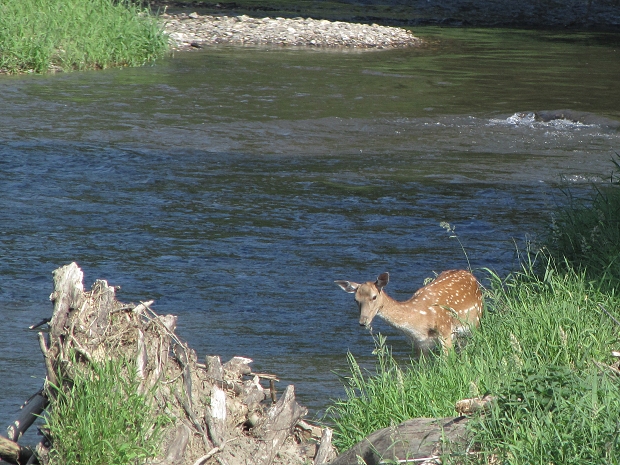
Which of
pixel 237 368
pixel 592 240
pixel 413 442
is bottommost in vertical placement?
pixel 237 368

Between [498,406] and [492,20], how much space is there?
38919mm

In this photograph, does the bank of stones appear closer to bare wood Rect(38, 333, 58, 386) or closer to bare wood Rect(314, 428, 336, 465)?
bare wood Rect(38, 333, 58, 386)

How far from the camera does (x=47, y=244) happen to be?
1109cm

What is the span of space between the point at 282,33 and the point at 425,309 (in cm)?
2548

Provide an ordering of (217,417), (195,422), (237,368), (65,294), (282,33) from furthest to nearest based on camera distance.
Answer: (282,33)
(237,368)
(217,417)
(195,422)
(65,294)

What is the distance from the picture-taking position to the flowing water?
29.9ft

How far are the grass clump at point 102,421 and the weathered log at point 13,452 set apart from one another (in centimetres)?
23

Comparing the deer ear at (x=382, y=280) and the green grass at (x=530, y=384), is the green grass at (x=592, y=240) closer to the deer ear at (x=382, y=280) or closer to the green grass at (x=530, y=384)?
the green grass at (x=530, y=384)

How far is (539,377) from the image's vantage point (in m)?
4.90

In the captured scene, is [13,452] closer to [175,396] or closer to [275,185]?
[175,396]

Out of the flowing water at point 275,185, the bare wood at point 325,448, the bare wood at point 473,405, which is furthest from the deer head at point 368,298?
the bare wood at point 473,405

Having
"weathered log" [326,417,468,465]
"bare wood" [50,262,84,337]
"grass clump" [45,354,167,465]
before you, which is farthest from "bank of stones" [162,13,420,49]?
"weathered log" [326,417,468,465]

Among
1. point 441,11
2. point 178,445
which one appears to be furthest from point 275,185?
point 441,11

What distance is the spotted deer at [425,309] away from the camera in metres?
7.92
